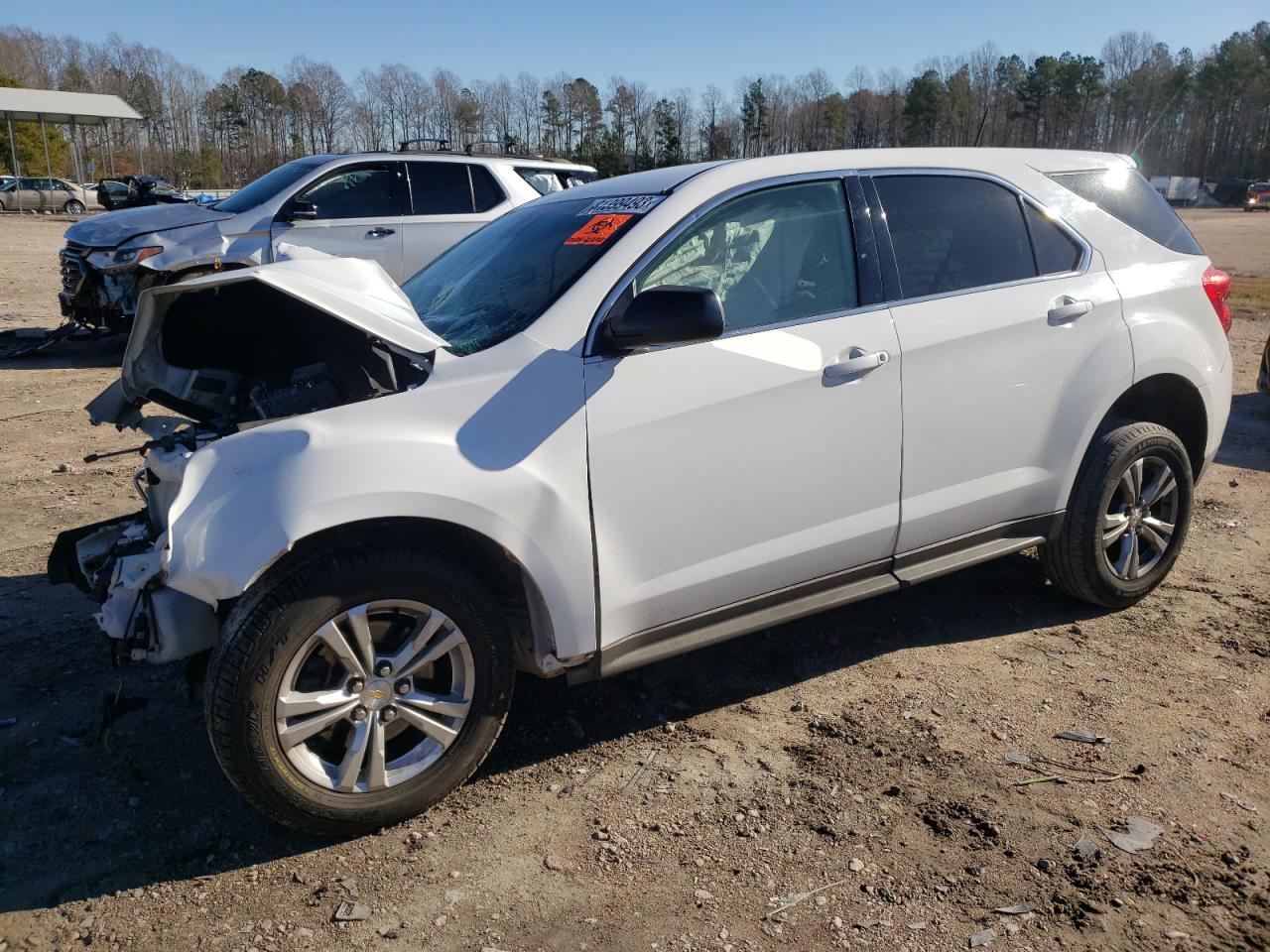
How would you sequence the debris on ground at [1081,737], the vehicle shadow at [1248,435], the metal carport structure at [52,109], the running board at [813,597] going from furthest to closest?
the metal carport structure at [52,109] → the vehicle shadow at [1248,435] → the debris on ground at [1081,737] → the running board at [813,597]

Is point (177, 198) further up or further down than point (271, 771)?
further up

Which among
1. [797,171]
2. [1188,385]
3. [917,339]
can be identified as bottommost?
[1188,385]

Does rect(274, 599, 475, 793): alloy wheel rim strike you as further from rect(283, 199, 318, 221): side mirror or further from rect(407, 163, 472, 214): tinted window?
rect(407, 163, 472, 214): tinted window

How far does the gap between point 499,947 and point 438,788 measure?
60 centimetres

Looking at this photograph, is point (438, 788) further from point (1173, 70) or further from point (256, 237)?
point (1173, 70)

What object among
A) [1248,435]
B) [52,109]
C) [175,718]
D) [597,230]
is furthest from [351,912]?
[52,109]

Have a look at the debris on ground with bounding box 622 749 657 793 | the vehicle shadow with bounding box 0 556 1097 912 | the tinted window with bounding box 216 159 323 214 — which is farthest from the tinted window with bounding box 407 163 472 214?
the debris on ground with bounding box 622 749 657 793

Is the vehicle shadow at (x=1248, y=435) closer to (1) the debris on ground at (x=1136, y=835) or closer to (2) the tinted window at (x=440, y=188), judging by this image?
(1) the debris on ground at (x=1136, y=835)

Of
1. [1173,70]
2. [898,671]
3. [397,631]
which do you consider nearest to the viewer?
[397,631]

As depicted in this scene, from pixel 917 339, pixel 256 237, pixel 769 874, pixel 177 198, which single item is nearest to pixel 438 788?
pixel 769 874

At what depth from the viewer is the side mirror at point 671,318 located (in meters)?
2.87

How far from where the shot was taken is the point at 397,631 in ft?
9.43

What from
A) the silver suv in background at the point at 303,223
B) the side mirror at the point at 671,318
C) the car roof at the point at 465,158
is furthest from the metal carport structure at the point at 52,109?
the side mirror at the point at 671,318

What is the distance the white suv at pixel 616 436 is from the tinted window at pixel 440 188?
594 centimetres
